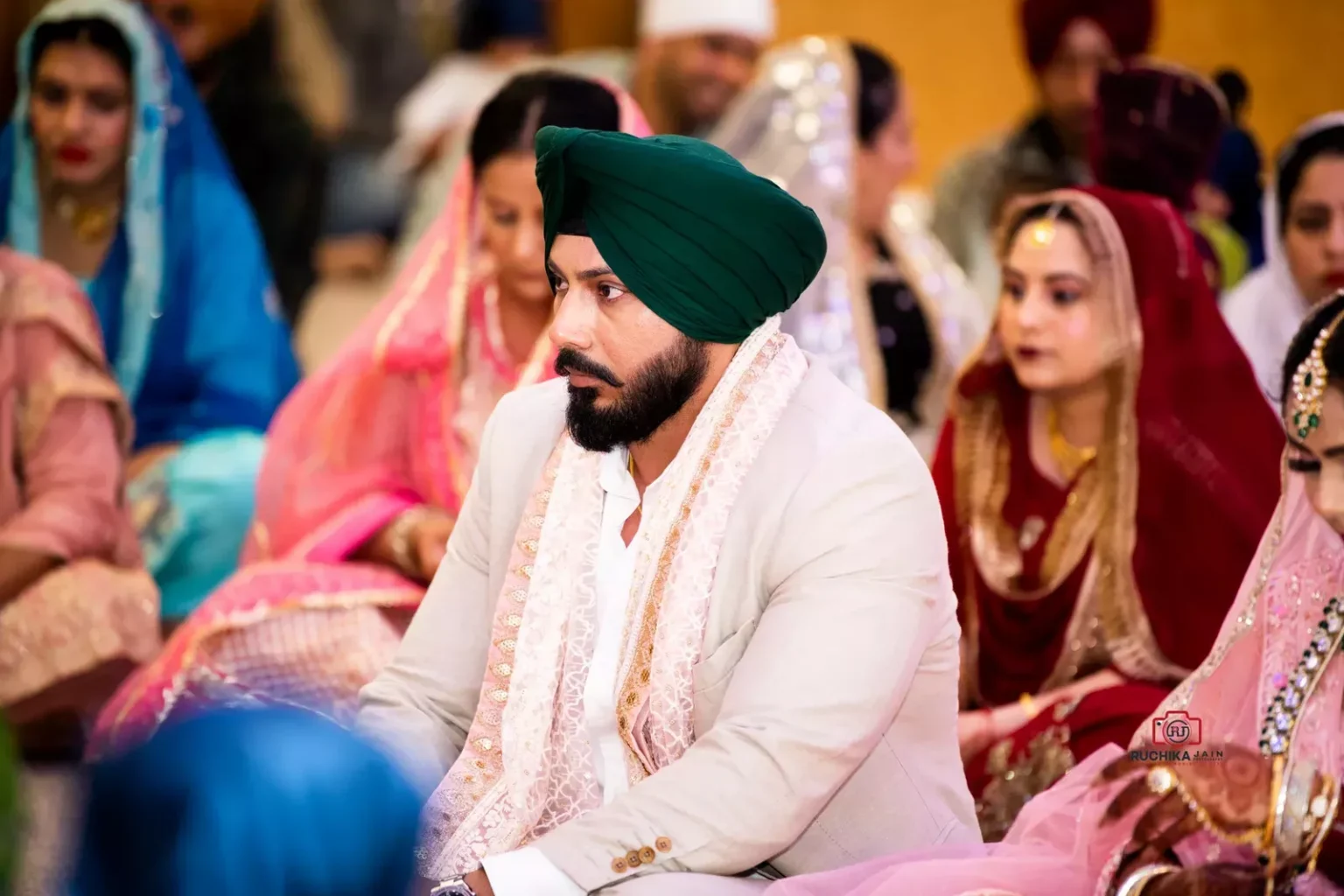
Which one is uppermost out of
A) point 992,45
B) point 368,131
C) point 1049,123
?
point 992,45

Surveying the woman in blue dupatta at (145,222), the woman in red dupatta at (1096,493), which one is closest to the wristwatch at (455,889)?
the woman in red dupatta at (1096,493)

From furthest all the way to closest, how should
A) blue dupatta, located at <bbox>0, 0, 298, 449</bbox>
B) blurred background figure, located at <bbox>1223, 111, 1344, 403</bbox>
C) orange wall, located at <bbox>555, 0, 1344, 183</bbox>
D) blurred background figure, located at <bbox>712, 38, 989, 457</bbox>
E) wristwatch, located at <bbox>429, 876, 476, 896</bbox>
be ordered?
1. orange wall, located at <bbox>555, 0, 1344, 183</bbox>
2. blurred background figure, located at <bbox>712, 38, 989, 457</bbox>
3. blue dupatta, located at <bbox>0, 0, 298, 449</bbox>
4. blurred background figure, located at <bbox>1223, 111, 1344, 403</bbox>
5. wristwatch, located at <bbox>429, 876, 476, 896</bbox>

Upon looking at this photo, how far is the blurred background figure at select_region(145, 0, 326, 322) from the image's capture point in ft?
20.9

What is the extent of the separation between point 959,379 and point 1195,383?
1.65ft

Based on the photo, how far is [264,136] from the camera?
6.44m

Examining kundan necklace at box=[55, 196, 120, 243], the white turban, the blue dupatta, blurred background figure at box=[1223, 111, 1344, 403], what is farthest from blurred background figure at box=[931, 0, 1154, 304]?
kundan necklace at box=[55, 196, 120, 243]

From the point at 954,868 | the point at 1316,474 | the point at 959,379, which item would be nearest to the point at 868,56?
the point at 959,379

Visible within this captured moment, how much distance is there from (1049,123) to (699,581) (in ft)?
14.2

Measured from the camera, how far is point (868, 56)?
5.43m

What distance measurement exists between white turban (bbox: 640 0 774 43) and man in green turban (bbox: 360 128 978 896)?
4010 millimetres

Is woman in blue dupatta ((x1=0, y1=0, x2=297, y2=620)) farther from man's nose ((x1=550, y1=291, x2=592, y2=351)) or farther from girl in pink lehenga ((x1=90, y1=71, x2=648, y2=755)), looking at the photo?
man's nose ((x1=550, y1=291, x2=592, y2=351))

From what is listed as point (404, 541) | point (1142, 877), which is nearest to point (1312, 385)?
point (1142, 877)

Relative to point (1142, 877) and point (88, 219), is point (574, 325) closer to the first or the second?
point (1142, 877)

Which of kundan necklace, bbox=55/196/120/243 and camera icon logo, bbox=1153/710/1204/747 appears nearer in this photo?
camera icon logo, bbox=1153/710/1204/747
